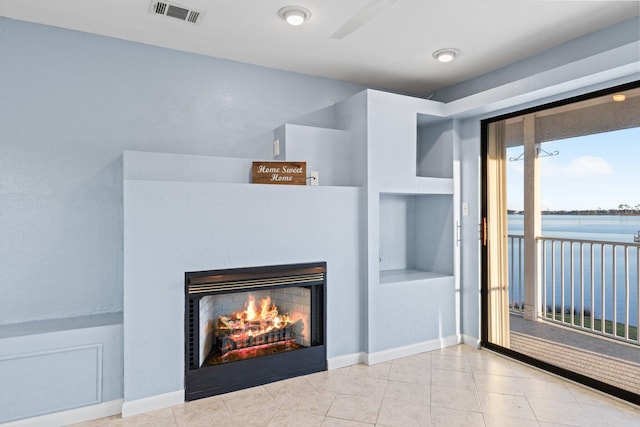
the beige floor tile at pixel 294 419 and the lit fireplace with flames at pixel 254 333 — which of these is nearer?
the beige floor tile at pixel 294 419

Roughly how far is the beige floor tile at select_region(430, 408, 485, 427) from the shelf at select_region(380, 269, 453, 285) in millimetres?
1181

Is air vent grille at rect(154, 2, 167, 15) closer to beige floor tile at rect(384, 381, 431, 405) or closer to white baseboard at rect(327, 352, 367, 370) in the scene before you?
white baseboard at rect(327, 352, 367, 370)

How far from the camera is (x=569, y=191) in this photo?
299 centimetres

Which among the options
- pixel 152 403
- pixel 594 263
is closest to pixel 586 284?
pixel 594 263

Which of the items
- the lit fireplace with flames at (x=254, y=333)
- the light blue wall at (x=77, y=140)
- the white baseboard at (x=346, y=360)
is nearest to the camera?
the light blue wall at (x=77, y=140)

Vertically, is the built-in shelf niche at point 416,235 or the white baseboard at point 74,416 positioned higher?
the built-in shelf niche at point 416,235

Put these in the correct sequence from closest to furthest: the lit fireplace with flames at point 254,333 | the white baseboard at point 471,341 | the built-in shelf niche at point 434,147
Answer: the lit fireplace with flames at point 254,333
the white baseboard at point 471,341
the built-in shelf niche at point 434,147

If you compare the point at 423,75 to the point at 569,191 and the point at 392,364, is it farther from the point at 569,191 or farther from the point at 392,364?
the point at 392,364

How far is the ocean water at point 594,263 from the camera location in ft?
8.80

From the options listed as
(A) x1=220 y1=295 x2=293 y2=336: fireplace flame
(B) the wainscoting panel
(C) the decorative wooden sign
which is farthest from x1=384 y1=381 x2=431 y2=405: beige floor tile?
(B) the wainscoting panel

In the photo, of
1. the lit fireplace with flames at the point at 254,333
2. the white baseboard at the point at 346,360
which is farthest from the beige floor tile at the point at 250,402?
the white baseboard at the point at 346,360

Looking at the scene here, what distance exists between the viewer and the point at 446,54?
10.2ft

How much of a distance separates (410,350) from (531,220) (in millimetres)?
1541

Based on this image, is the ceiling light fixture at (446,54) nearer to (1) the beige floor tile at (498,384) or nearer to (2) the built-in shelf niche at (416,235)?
(2) the built-in shelf niche at (416,235)
